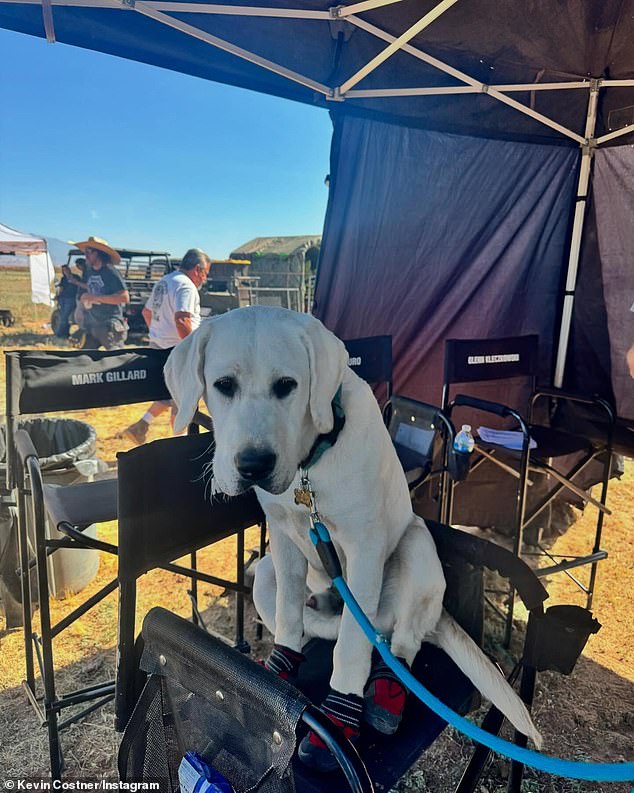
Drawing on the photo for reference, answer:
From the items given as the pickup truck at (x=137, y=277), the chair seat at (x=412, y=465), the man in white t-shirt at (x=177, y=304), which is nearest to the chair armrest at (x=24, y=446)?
the chair seat at (x=412, y=465)

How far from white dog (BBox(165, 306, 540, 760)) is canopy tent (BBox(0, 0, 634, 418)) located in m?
1.98

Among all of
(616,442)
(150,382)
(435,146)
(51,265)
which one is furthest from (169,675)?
(51,265)

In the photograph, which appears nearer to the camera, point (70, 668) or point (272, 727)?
point (272, 727)

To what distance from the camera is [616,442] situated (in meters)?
2.94

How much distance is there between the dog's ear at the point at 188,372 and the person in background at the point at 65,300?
10.8 metres

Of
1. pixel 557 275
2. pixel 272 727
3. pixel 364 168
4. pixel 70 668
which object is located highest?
pixel 364 168

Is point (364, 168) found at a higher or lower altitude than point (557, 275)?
higher

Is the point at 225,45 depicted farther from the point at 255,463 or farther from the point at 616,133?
the point at 616,133

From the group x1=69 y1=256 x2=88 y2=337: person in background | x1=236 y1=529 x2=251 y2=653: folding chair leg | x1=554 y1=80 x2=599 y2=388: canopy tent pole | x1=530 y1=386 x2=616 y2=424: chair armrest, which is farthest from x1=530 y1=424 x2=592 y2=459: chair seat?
x1=69 y1=256 x2=88 y2=337: person in background

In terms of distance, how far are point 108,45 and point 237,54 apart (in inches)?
23.6

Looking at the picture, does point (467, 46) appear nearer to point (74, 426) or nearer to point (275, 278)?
point (74, 426)

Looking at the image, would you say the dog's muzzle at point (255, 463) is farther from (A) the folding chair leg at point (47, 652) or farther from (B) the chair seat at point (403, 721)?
(A) the folding chair leg at point (47, 652)

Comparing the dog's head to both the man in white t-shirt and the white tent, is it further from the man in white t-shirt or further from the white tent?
the white tent

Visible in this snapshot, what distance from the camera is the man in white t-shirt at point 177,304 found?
167 inches
